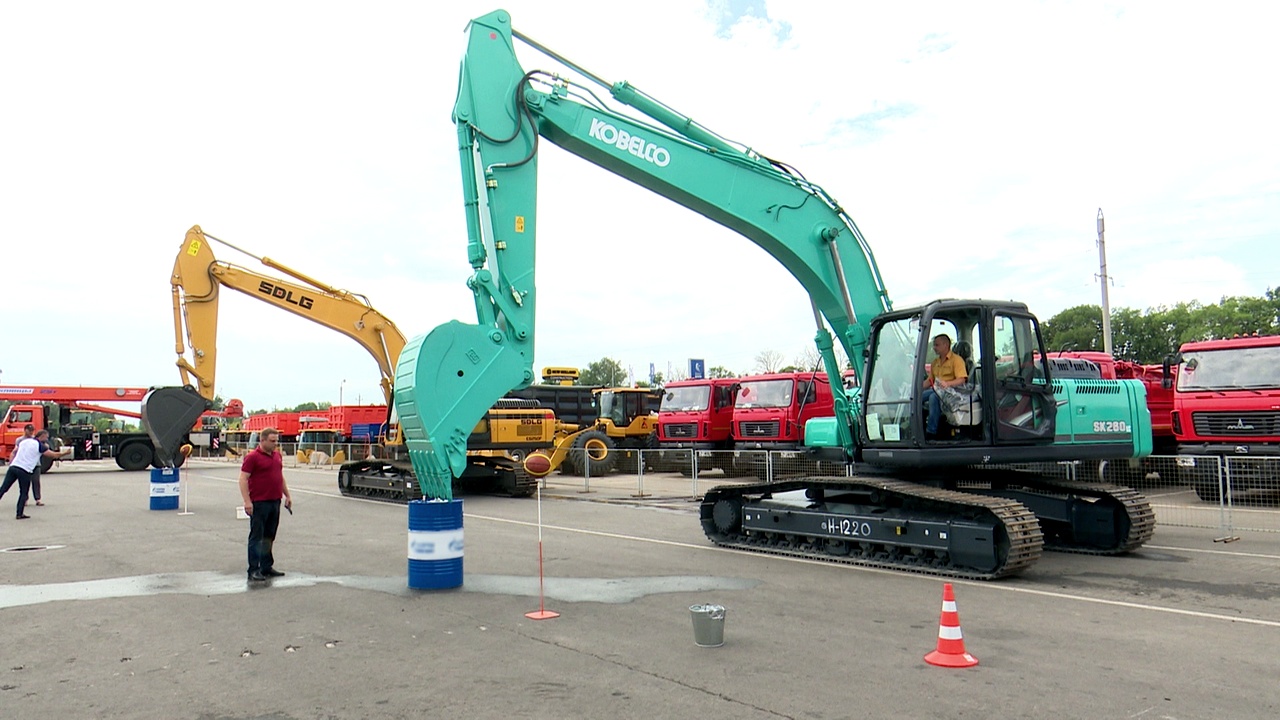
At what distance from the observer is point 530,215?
33.6 ft

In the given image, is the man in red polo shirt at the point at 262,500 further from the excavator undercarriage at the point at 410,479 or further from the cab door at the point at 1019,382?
the excavator undercarriage at the point at 410,479

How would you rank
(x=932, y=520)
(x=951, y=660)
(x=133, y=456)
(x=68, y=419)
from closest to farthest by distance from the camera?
(x=951, y=660) → (x=932, y=520) → (x=133, y=456) → (x=68, y=419)

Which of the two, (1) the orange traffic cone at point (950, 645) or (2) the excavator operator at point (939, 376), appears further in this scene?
(2) the excavator operator at point (939, 376)

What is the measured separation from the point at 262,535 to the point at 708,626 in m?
5.49

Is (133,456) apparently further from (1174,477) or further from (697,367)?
(1174,477)

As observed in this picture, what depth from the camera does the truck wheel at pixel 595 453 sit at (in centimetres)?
2566

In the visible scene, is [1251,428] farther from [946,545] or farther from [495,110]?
[495,110]

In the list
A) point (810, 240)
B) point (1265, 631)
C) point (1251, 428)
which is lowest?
point (1265, 631)

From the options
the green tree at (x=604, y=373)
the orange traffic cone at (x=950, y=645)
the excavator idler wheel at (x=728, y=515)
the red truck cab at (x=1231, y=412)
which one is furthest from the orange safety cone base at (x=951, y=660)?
the green tree at (x=604, y=373)

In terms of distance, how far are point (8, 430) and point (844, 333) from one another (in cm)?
3495

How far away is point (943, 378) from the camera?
9.85 metres

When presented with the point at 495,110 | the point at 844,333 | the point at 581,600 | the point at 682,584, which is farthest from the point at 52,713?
the point at 844,333

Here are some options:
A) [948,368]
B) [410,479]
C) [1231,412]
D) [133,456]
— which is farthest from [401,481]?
[133,456]

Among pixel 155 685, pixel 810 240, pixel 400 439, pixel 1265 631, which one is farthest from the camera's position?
pixel 400 439
